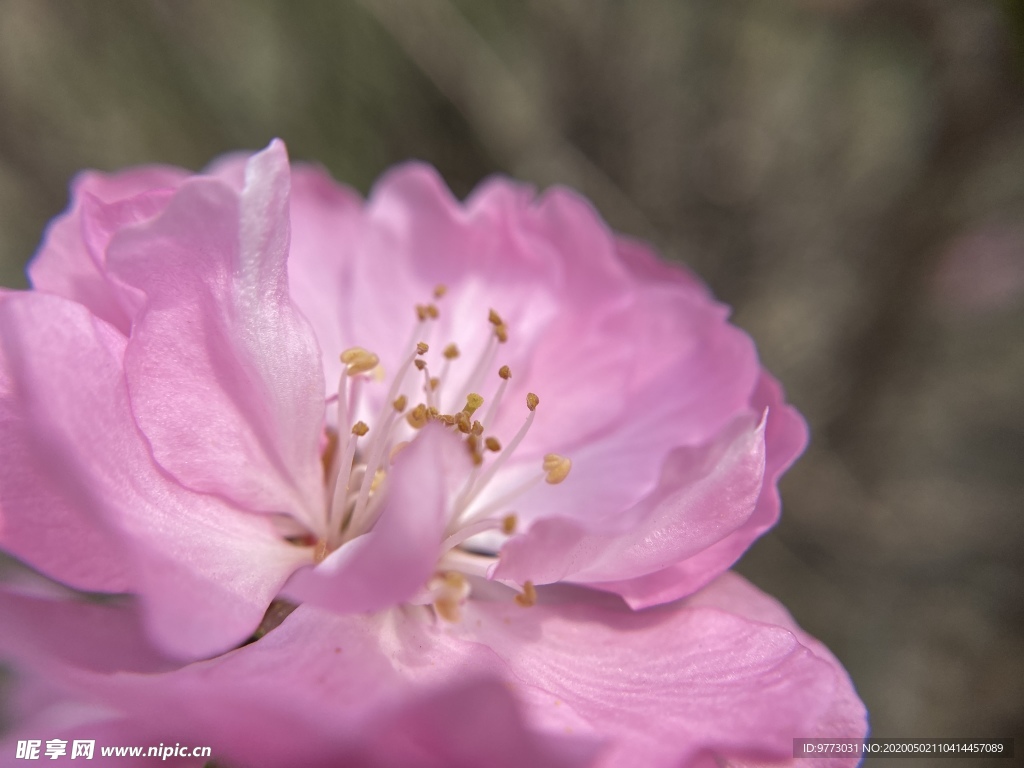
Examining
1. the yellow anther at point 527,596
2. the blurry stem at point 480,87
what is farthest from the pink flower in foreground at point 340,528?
the blurry stem at point 480,87

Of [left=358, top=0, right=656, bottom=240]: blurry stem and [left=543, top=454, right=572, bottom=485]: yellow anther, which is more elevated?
[left=358, top=0, right=656, bottom=240]: blurry stem

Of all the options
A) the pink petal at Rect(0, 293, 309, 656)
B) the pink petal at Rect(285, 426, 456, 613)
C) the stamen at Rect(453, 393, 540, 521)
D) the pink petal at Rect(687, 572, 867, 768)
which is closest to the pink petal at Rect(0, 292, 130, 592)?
the pink petal at Rect(0, 293, 309, 656)

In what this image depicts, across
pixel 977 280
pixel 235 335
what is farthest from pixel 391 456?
pixel 977 280

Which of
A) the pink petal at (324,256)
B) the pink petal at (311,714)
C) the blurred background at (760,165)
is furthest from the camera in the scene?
the blurred background at (760,165)

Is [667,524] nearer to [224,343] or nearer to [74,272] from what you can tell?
[224,343]

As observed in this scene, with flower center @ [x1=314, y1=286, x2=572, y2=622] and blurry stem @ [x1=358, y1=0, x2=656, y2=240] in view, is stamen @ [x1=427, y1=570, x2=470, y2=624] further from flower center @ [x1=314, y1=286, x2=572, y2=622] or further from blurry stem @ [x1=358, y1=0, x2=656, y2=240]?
blurry stem @ [x1=358, y1=0, x2=656, y2=240]

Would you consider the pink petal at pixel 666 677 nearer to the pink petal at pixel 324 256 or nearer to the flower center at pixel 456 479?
the flower center at pixel 456 479
